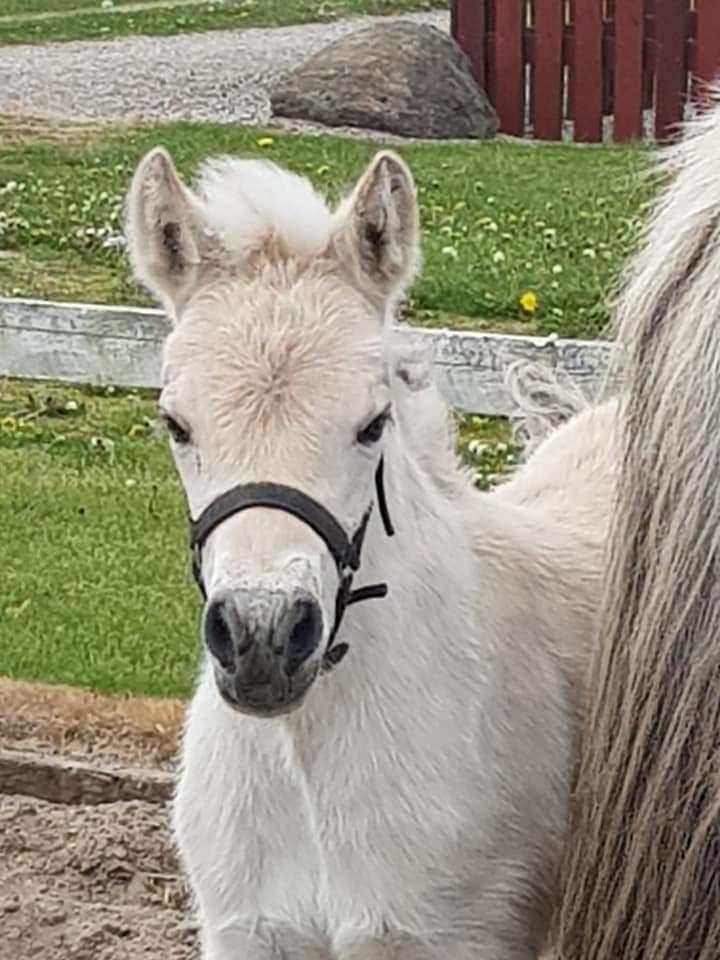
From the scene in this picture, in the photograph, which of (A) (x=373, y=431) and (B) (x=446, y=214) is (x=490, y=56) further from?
(A) (x=373, y=431)

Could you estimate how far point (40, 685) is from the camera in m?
5.22

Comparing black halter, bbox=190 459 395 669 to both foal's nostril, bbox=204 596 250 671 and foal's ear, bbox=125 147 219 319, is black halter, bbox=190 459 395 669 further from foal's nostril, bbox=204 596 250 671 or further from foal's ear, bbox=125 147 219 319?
foal's ear, bbox=125 147 219 319

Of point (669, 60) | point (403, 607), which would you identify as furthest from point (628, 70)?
point (403, 607)

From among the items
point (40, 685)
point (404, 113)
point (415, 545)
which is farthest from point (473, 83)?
point (415, 545)

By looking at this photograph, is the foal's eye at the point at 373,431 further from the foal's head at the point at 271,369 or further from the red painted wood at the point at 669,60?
the red painted wood at the point at 669,60

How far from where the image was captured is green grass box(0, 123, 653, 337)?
837 cm

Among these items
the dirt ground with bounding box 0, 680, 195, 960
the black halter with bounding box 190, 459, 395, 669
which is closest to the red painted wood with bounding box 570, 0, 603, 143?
the dirt ground with bounding box 0, 680, 195, 960

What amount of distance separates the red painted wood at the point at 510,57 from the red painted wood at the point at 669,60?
0.97 m

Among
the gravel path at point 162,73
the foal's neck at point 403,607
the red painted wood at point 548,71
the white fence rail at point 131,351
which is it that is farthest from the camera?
the gravel path at point 162,73

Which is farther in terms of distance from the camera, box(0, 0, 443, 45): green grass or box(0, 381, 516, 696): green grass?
box(0, 0, 443, 45): green grass

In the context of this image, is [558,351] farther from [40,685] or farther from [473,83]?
[473,83]

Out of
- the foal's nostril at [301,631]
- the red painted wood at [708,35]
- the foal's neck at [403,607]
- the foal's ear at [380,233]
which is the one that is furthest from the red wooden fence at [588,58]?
the foal's nostril at [301,631]

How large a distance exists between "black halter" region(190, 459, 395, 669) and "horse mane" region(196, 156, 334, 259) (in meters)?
0.33

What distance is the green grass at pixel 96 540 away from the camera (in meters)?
5.49
